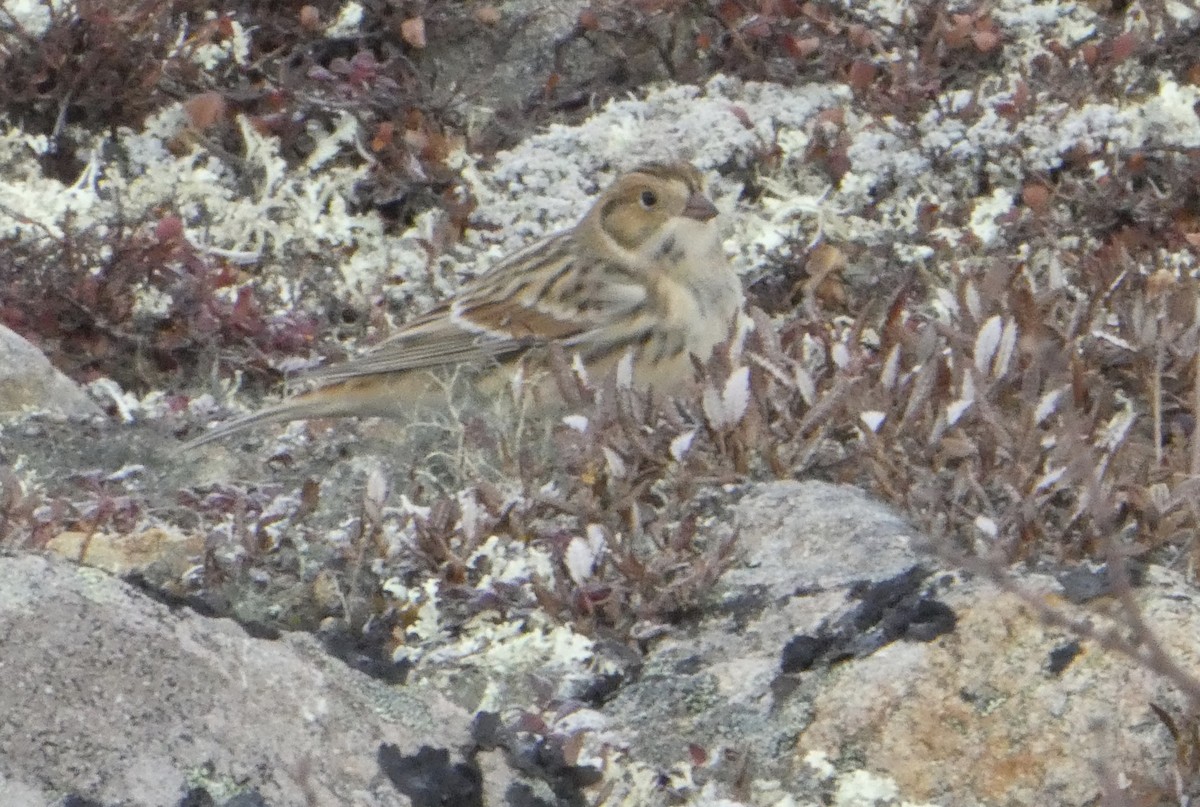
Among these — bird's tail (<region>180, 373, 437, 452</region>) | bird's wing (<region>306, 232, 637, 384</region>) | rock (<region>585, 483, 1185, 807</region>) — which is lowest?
bird's tail (<region>180, 373, 437, 452</region>)

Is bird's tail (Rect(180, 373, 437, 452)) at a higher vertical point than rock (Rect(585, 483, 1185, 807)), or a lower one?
lower

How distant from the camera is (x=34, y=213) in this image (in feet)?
24.7

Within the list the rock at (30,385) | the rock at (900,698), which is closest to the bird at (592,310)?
the rock at (30,385)

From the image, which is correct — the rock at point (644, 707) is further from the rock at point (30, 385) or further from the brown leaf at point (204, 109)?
the brown leaf at point (204, 109)

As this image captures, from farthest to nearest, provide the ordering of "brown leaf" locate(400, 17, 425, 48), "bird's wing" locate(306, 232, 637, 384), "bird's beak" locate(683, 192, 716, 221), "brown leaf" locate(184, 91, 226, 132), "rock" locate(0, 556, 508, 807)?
"brown leaf" locate(400, 17, 425, 48) → "brown leaf" locate(184, 91, 226, 132) → "bird's beak" locate(683, 192, 716, 221) → "bird's wing" locate(306, 232, 637, 384) → "rock" locate(0, 556, 508, 807)

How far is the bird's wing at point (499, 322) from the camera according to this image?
269 inches

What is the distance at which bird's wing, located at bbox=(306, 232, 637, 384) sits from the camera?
6.84m

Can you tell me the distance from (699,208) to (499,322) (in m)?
0.79

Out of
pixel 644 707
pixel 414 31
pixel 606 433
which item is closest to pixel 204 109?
pixel 414 31

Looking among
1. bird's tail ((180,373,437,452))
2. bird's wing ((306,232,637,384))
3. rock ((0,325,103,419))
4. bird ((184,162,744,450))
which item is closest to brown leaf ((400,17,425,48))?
bird ((184,162,744,450))

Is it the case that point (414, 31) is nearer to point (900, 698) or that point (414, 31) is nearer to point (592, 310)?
point (592, 310)

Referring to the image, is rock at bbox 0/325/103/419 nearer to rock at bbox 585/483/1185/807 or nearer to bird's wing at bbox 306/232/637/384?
bird's wing at bbox 306/232/637/384

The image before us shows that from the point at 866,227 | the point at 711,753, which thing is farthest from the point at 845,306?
the point at 711,753

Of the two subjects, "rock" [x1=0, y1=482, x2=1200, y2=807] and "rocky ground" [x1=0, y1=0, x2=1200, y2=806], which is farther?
"rocky ground" [x1=0, y1=0, x2=1200, y2=806]
